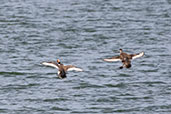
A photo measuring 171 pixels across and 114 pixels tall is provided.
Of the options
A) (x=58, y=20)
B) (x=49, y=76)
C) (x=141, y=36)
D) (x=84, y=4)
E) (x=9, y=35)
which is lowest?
(x=49, y=76)

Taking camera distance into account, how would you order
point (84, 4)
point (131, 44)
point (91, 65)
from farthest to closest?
point (84, 4), point (131, 44), point (91, 65)

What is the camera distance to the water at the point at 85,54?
28.0m

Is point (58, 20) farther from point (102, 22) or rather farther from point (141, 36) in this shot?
point (141, 36)

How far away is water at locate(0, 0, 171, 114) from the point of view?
91.8ft

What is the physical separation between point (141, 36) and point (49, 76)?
13.2m

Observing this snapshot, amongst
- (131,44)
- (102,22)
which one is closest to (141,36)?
(131,44)

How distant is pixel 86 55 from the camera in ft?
126

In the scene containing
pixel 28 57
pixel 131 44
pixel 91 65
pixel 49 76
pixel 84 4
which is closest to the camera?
pixel 49 76

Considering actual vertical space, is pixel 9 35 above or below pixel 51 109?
above

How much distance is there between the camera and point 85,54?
3862 centimetres

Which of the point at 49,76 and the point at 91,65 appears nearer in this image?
the point at 49,76

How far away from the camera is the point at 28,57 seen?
38.1m

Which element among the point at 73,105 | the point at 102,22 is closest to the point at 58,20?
the point at 102,22

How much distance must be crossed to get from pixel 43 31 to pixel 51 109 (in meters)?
20.9
